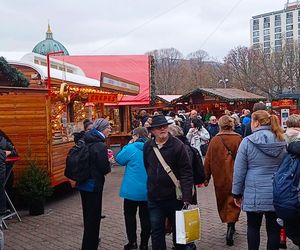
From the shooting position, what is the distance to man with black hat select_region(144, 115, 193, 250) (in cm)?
462

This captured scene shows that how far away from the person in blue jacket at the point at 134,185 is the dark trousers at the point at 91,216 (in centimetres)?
45

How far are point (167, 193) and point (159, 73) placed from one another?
6951 cm

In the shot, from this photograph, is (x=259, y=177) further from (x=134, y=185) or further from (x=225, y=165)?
(x=134, y=185)

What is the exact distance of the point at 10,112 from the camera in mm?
8461

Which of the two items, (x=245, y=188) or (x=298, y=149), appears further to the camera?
(x=245, y=188)

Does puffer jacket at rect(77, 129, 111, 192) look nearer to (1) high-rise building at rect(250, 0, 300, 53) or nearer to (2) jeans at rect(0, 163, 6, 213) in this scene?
(2) jeans at rect(0, 163, 6, 213)

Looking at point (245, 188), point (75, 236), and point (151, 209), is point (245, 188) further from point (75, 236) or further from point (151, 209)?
point (75, 236)

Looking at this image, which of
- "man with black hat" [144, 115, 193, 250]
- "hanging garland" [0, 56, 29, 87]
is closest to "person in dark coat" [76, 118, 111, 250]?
"man with black hat" [144, 115, 193, 250]

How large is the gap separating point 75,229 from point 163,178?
2890mm

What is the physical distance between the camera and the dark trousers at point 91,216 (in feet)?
17.3

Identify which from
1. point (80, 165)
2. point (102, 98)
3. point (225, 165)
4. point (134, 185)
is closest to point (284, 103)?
point (102, 98)

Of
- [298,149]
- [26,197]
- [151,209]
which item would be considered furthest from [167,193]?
[26,197]

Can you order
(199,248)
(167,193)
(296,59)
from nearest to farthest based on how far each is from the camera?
(167,193) < (199,248) < (296,59)

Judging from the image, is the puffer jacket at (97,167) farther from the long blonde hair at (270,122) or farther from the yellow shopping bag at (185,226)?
the long blonde hair at (270,122)
